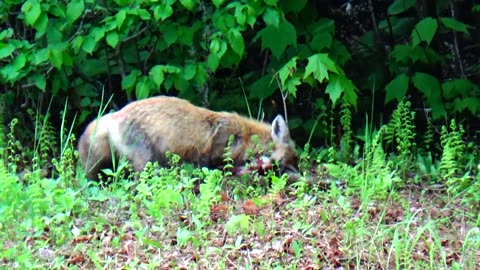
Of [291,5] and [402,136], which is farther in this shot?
[291,5]

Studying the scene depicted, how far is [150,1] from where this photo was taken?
960 cm

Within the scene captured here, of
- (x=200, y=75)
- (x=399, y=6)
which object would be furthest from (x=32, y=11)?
(x=399, y=6)

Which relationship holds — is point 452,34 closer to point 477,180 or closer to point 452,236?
point 477,180

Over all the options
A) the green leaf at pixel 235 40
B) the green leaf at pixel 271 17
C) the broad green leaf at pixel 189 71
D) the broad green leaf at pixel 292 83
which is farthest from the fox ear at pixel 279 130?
the broad green leaf at pixel 189 71

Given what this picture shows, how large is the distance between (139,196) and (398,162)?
8.68 feet

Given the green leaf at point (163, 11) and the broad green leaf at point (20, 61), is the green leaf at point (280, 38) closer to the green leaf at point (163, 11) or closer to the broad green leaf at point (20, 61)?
the green leaf at point (163, 11)

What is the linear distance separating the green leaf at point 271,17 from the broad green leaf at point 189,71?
0.91 meters

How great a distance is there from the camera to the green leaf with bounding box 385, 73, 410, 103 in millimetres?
10562

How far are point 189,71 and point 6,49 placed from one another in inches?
67.2

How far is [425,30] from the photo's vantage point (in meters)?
10.2

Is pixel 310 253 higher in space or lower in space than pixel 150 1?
lower

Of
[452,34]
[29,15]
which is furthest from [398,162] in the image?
[29,15]

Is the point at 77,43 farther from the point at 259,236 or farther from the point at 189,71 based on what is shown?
the point at 259,236

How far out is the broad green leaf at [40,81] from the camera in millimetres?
10375
